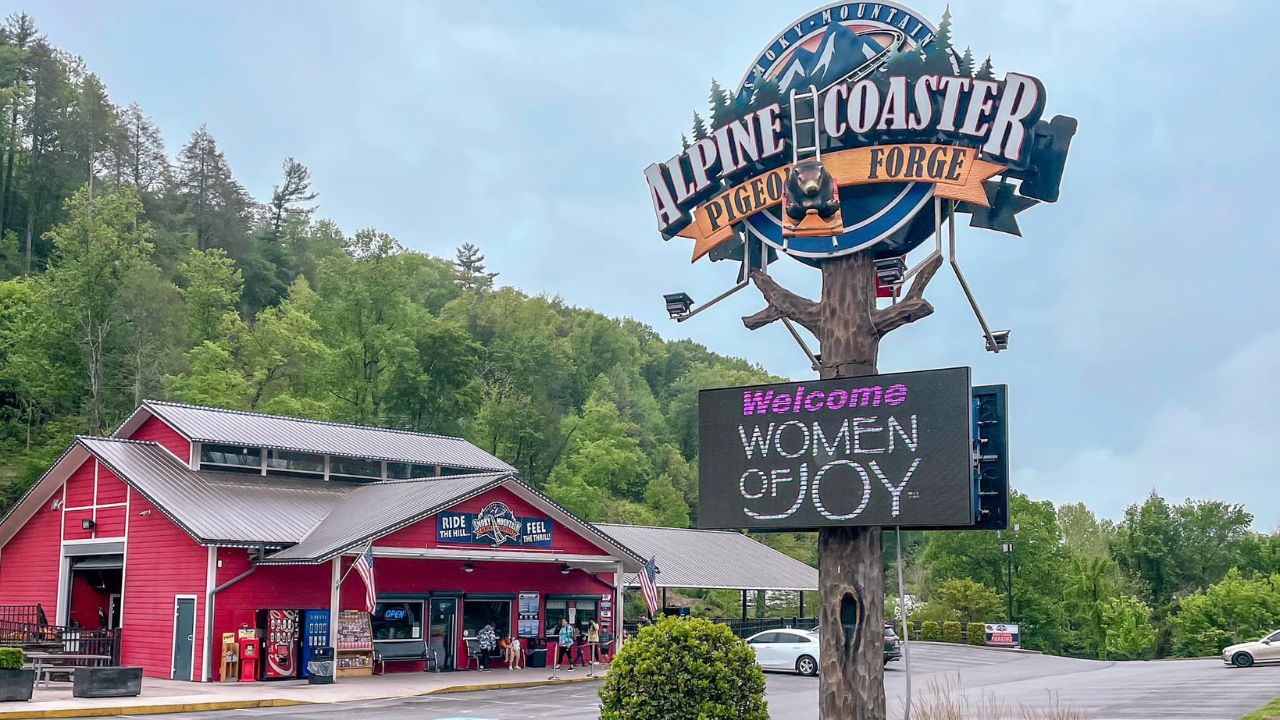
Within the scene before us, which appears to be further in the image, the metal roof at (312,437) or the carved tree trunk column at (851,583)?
the metal roof at (312,437)

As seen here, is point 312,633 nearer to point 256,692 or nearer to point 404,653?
point 404,653

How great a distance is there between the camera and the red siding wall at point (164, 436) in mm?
34000

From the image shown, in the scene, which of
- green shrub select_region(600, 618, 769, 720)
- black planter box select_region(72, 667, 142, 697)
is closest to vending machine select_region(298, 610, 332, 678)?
black planter box select_region(72, 667, 142, 697)

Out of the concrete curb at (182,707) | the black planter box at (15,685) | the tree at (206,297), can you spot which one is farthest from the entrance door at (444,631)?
the tree at (206,297)

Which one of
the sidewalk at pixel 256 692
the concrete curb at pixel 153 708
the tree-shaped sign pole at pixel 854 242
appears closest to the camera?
the tree-shaped sign pole at pixel 854 242

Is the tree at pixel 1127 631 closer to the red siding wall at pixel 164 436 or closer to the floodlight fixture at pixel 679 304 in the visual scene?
the red siding wall at pixel 164 436

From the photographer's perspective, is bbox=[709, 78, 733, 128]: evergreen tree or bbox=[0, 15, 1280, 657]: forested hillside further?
bbox=[0, 15, 1280, 657]: forested hillside

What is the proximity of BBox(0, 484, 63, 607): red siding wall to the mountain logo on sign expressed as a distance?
1240 centimetres

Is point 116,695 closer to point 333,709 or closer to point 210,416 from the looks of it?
point 333,709

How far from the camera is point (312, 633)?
3005 centimetres

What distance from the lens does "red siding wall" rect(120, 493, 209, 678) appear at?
2969cm

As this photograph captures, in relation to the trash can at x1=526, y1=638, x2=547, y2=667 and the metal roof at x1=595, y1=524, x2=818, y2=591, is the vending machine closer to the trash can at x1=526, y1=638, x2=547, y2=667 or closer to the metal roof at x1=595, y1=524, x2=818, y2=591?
the trash can at x1=526, y1=638, x2=547, y2=667

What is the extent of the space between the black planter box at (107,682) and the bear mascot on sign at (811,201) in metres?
16.7

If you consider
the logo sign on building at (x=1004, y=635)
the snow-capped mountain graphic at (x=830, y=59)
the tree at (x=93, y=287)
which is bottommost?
the logo sign on building at (x=1004, y=635)
